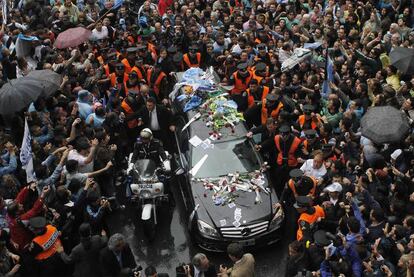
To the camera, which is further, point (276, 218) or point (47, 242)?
point (276, 218)

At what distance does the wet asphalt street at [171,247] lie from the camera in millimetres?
9758

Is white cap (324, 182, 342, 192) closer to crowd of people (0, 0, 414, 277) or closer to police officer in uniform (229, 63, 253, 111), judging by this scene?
crowd of people (0, 0, 414, 277)

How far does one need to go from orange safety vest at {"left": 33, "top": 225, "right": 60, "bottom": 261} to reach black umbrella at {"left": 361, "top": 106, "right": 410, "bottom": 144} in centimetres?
531

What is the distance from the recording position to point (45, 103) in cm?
1105

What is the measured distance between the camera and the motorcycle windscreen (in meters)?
9.98

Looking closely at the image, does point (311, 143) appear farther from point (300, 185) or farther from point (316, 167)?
point (300, 185)

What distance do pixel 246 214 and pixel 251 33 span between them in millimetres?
6845

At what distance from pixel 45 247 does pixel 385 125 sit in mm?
5764

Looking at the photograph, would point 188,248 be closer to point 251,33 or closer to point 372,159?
point 372,159

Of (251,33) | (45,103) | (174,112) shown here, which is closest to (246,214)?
(174,112)

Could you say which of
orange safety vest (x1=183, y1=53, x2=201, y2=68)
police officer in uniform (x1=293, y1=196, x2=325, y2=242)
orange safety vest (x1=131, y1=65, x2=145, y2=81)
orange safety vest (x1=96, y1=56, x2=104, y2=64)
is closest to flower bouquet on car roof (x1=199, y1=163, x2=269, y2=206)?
police officer in uniform (x1=293, y1=196, x2=325, y2=242)

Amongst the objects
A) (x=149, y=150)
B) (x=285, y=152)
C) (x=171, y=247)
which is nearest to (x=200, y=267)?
(x=171, y=247)

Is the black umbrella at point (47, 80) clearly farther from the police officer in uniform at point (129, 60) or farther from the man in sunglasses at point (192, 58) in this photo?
the man in sunglasses at point (192, 58)

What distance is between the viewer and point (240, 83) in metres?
12.8
